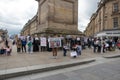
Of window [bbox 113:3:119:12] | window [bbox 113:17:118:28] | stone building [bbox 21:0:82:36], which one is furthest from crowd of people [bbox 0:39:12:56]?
window [bbox 113:3:119:12]

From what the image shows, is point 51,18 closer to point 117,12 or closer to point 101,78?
point 101,78

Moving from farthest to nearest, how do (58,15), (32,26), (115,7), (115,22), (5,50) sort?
1. (32,26)
2. (115,7)
3. (115,22)
4. (58,15)
5. (5,50)

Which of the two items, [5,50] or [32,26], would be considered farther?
[32,26]

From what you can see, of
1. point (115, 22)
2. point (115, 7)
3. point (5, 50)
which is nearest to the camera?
point (5, 50)

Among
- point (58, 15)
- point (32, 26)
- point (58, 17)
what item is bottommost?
point (58, 17)

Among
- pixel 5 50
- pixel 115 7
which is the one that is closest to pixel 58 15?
pixel 5 50

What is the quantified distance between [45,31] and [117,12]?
1070 inches

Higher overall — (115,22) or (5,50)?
(115,22)

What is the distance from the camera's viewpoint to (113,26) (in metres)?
33.3

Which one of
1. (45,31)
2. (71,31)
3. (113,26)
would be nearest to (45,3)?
(45,31)

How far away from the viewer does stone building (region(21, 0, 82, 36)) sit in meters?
12.6

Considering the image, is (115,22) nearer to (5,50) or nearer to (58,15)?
(58,15)

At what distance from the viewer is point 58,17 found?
43.1ft

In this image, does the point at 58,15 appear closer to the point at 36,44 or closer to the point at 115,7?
the point at 36,44
